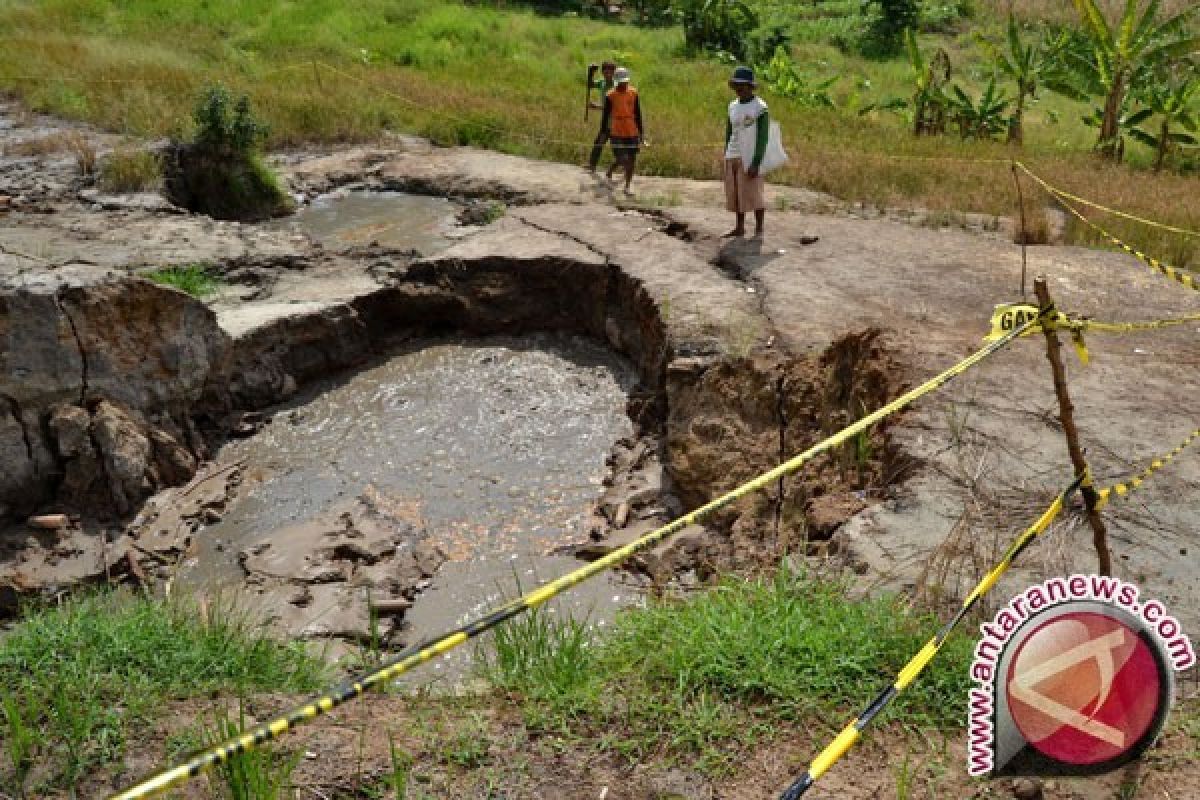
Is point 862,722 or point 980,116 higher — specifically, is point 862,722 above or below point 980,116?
→ below

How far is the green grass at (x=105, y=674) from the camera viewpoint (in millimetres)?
2873

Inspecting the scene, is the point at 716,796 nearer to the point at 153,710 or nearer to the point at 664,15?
the point at 153,710

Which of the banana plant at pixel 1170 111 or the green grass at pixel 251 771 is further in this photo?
the banana plant at pixel 1170 111

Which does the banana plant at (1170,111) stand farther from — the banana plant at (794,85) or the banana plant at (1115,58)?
the banana plant at (794,85)

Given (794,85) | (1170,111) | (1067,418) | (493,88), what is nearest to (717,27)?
(794,85)

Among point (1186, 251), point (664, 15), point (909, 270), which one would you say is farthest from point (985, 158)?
point (664, 15)

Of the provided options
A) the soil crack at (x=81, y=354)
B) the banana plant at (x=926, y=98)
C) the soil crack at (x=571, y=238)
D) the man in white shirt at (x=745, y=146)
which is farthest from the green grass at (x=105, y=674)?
the banana plant at (x=926, y=98)

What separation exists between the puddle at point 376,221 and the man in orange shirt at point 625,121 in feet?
5.78

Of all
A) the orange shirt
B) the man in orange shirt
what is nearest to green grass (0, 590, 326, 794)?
the man in orange shirt

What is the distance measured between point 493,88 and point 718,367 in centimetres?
986

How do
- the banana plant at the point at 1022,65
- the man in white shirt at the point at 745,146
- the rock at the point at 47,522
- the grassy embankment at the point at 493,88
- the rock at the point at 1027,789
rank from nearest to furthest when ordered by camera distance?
the rock at the point at 1027,789 < the rock at the point at 47,522 < the man in white shirt at the point at 745,146 < the grassy embankment at the point at 493,88 < the banana plant at the point at 1022,65

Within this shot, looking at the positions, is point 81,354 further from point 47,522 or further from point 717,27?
point 717,27

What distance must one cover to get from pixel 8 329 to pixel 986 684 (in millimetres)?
5303

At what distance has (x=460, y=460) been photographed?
249 inches
